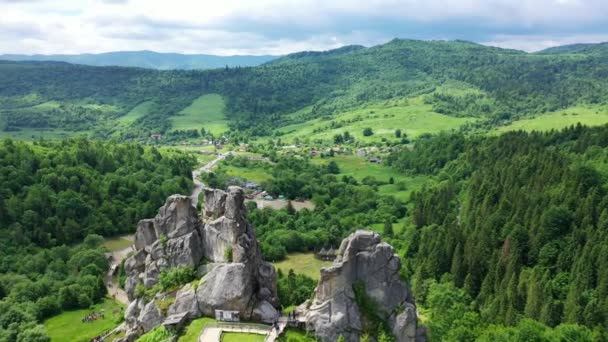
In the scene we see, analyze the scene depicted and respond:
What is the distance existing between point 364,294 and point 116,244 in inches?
4228

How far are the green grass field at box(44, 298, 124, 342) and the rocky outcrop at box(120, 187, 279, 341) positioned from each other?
104 ft

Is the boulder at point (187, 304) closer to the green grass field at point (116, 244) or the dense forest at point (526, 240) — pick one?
the dense forest at point (526, 240)

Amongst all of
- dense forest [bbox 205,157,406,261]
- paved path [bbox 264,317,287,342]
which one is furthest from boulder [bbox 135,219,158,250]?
dense forest [bbox 205,157,406,261]

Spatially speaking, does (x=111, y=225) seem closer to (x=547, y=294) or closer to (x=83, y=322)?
(x=83, y=322)

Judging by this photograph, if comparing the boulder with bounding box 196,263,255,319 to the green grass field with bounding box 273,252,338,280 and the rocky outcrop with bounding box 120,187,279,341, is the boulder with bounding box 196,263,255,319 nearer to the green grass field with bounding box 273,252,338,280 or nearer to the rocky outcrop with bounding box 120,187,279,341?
the rocky outcrop with bounding box 120,187,279,341

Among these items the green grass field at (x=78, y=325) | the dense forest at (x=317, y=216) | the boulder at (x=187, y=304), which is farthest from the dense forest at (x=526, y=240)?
the green grass field at (x=78, y=325)

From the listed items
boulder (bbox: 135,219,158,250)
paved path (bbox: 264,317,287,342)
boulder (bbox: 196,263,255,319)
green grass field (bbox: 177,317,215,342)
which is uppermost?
boulder (bbox: 135,219,158,250)

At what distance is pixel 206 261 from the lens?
58062 millimetres

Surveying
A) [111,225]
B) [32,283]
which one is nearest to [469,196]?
[111,225]

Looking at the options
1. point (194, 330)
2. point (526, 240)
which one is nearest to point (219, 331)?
point (194, 330)

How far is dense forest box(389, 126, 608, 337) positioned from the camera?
89.4m

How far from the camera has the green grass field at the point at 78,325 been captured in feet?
298

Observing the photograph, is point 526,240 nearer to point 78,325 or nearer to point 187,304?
point 187,304

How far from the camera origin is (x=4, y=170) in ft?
477
